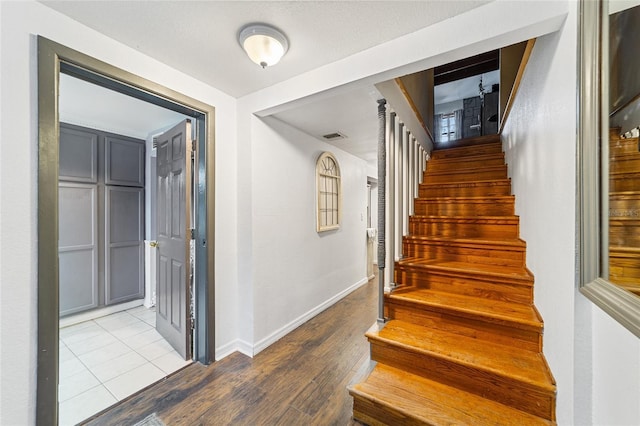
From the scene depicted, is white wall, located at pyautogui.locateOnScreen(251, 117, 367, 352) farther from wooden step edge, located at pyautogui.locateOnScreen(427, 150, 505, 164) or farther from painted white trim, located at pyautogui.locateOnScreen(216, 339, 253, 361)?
wooden step edge, located at pyautogui.locateOnScreen(427, 150, 505, 164)

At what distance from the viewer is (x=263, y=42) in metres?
1.41

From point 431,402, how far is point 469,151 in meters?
3.10

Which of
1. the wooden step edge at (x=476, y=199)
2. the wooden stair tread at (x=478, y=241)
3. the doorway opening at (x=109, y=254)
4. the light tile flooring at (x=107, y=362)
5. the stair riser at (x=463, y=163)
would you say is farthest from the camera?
the stair riser at (x=463, y=163)

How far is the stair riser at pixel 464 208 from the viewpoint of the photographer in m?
2.27

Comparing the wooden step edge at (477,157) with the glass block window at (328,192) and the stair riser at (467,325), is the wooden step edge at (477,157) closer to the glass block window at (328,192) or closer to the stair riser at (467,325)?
the glass block window at (328,192)

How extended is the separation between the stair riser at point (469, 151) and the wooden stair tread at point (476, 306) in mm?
2312

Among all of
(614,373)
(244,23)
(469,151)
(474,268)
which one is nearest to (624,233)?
(614,373)

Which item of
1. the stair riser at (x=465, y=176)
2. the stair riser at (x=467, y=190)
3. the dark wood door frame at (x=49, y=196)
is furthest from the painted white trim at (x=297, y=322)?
the stair riser at (x=465, y=176)

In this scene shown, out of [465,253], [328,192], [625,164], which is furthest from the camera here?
[328,192]

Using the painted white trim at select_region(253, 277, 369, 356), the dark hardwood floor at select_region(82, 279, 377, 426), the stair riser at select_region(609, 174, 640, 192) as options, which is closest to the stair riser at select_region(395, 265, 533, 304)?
the dark hardwood floor at select_region(82, 279, 377, 426)
